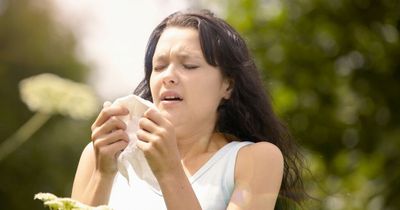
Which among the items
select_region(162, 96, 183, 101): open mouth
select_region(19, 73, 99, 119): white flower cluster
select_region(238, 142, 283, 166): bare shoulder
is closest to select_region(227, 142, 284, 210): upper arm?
select_region(238, 142, 283, 166): bare shoulder

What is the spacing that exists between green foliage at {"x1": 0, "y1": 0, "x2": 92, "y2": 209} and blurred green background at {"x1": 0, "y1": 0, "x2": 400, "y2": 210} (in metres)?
0.01

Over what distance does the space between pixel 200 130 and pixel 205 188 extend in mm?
185

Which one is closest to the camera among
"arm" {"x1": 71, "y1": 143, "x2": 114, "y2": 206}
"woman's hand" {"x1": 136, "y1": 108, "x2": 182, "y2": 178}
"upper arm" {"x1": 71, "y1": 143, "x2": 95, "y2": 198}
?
"woman's hand" {"x1": 136, "y1": 108, "x2": 182, "y2": 178}

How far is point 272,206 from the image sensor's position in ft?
9.77

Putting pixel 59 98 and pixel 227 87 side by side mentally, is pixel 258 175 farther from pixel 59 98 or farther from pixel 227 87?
pixel 59 98

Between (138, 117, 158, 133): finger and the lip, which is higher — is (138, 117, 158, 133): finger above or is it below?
above

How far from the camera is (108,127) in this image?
108 inches

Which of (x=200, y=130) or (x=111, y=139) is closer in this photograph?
(x=111, y=139)

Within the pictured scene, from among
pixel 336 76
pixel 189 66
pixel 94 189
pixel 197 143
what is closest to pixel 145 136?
pixel 94 189

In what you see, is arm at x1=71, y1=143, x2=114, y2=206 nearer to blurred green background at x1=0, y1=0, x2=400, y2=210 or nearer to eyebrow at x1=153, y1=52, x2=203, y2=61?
eyebrow at x1=153, y1=52, x2=203, y2=61

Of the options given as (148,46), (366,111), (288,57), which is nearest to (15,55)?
(288,57)

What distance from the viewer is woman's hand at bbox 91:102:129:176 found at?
2.75m

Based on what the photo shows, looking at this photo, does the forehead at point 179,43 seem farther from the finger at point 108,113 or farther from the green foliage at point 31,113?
the green foliage at point 31,113

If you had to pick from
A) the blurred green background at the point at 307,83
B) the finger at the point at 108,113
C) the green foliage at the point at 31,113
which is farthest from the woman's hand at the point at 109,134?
the green foliage at the point at 31,113
